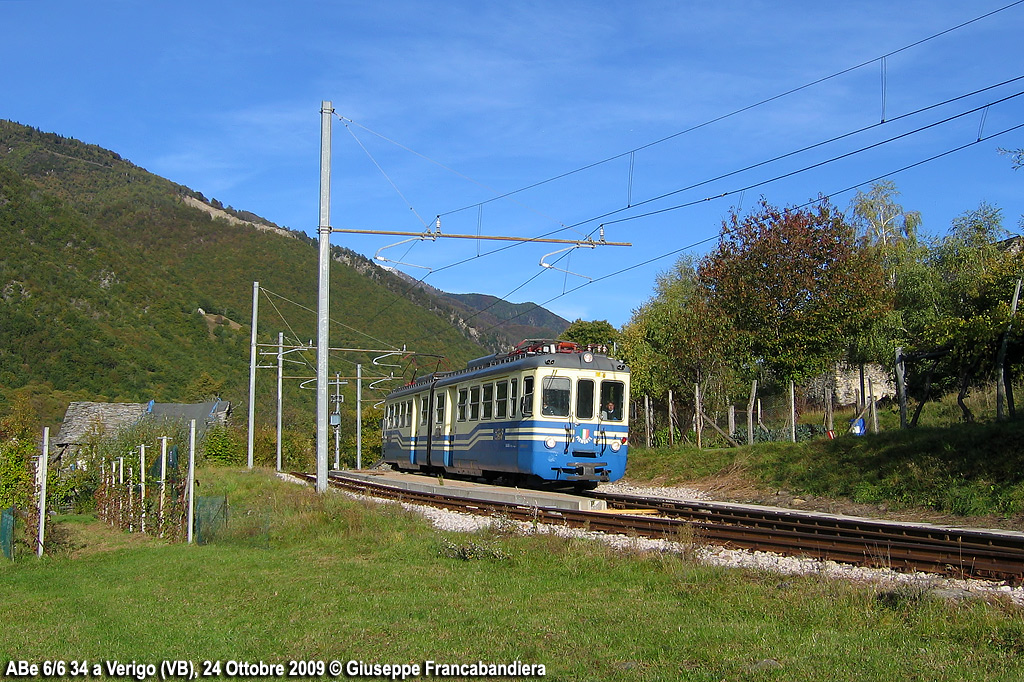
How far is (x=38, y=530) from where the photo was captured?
12891 mm

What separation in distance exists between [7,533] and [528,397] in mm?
9492

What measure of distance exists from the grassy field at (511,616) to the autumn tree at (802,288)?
16734mm

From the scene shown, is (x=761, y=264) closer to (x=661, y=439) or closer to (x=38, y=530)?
(x=661, y=439)

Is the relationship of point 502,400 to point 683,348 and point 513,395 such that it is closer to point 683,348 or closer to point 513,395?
point 513,395

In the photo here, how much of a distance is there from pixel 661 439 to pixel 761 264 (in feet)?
34.5

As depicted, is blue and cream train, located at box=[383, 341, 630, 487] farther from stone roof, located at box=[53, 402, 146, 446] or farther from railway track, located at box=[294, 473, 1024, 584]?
stone roof, located at box=[53, 402, 146, 446]

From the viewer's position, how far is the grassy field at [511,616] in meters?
5.80

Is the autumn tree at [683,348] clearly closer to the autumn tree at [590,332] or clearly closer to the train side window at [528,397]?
the autumn tree at [590,332]

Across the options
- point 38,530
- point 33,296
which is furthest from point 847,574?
point 33,296

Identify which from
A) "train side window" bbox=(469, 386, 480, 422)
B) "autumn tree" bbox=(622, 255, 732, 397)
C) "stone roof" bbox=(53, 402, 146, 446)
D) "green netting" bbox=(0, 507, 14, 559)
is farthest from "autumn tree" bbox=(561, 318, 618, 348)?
"green netting" bbox=(0, 507, 14, 559)

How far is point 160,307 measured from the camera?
3452 inches

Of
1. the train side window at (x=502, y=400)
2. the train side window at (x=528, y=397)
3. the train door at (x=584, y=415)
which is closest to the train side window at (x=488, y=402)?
the train side window at (x=502, y=400)

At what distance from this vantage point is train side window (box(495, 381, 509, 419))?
1947cm

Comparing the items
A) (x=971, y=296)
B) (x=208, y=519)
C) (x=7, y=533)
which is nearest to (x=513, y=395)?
(x=208, y=519)
